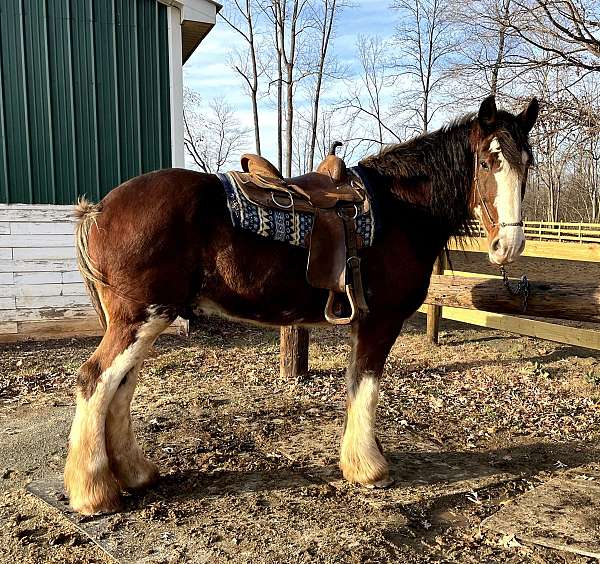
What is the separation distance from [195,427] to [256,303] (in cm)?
166

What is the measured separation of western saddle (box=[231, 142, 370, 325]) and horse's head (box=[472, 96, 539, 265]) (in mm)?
671

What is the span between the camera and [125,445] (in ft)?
10.1

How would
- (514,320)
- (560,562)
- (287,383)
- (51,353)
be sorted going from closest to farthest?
(560,562) → (287,383) → (514,320) → (51,353)

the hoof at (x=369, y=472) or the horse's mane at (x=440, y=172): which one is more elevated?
the horse's mane at (x=440, y=172)

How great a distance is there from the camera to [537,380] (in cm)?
559

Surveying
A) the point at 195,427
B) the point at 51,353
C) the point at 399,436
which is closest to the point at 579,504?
the point at 399,436

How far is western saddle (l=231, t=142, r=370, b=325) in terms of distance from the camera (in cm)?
302

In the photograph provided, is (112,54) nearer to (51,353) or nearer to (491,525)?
(51,353)

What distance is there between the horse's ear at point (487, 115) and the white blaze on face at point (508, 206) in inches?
3.7

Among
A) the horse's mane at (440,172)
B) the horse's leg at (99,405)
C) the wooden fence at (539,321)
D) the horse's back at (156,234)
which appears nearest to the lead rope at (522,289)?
the wooden fence at (539,321)

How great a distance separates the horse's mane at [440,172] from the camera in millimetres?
3186

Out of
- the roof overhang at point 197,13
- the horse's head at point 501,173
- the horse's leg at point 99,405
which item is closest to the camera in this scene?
the horse's leg at point 99,405

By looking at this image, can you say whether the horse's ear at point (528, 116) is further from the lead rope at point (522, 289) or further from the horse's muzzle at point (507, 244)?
the lead rope at point (522, 289)

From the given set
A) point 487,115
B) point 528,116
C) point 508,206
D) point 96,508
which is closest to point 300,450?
point 96,508
